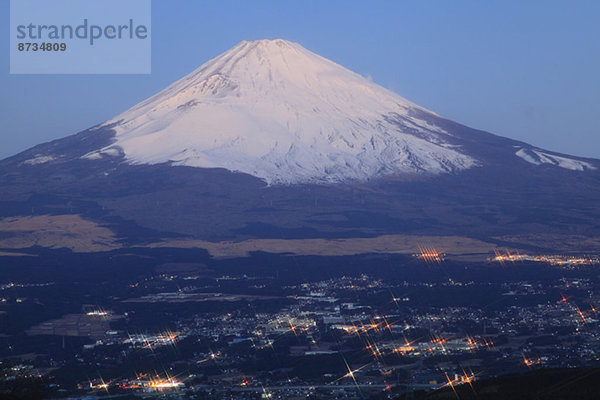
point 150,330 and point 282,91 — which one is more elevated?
point 282,91

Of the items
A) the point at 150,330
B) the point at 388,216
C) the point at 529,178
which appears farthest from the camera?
the point at 529,178

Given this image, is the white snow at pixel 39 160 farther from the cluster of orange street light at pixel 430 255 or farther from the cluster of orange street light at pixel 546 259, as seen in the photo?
the cluster of orange street light at pixel 546 259

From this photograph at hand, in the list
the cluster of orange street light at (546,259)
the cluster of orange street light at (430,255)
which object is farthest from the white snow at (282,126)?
the cluster of orange street light at (546,259)

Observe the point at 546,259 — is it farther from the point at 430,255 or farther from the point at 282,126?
the point at 282,126

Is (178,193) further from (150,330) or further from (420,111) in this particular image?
(150,330)

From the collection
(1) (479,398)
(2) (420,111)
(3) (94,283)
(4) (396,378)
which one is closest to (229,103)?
(2) (420,111)

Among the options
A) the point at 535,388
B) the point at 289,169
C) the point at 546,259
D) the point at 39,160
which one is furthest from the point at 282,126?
the point at 535,388

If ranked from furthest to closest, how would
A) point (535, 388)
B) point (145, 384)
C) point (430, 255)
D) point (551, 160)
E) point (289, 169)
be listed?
point (551, 160) → point (289, 169) → point (430, 255) → point (145, 384) → point (535, 388)
